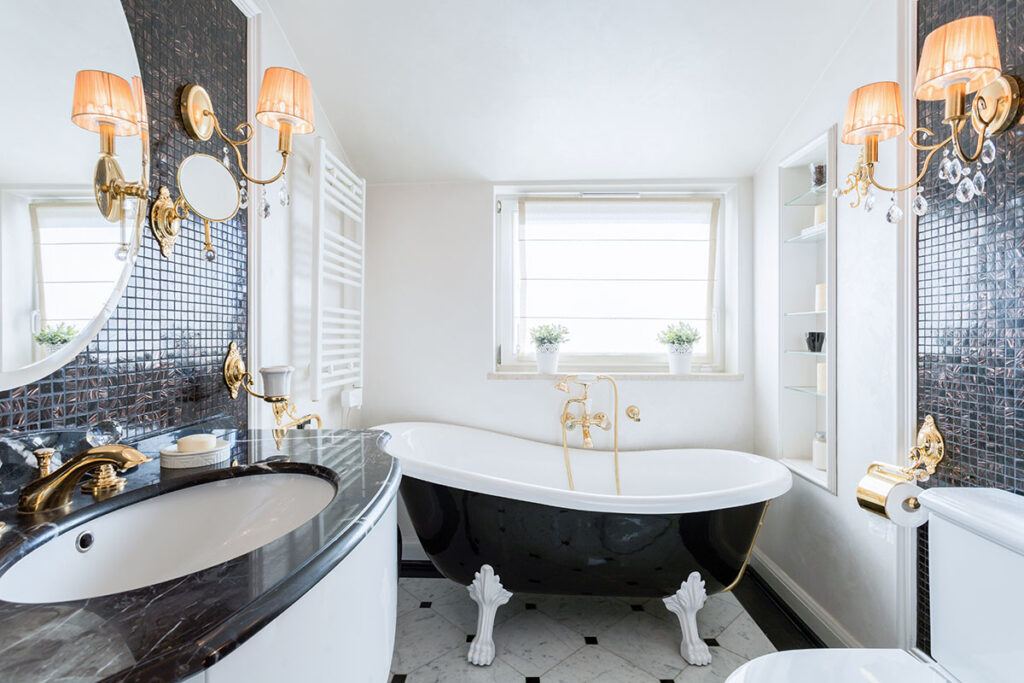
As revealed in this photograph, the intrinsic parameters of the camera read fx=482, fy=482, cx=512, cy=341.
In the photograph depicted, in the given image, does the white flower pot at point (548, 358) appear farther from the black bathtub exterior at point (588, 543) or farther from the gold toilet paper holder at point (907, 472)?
the gold toilet paper holder at point (907, 472)

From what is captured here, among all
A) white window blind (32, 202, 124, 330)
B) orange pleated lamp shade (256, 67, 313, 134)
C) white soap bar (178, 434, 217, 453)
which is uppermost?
orange pleated lamp shade (256, 67, 313, 134)

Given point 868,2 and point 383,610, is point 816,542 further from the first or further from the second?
point 868,2

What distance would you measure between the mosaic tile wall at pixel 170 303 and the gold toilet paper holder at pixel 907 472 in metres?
1.92

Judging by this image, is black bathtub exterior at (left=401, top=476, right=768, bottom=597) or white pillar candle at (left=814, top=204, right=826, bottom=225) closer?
black bathtub exterior at (left=401, top=476, right=768, bottom=597)

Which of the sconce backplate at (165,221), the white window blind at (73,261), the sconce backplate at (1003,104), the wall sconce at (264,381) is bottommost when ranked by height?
the wall sconce at (264,381)

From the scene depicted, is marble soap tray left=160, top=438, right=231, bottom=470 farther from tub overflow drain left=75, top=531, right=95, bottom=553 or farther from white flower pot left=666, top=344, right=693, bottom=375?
white flower pot left=666, top=344, right=693, bottom=375

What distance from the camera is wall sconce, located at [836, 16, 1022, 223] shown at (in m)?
1.03

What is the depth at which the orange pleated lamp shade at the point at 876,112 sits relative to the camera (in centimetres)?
126

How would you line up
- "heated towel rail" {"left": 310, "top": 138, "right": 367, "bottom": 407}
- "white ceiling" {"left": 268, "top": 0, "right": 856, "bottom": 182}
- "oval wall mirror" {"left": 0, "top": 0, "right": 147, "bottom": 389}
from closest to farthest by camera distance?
"oval wall mirror" {"left": 0, "top": 0, "right": 147, "bottom": 389} < "white ceiling" {"left": 268, "top": 0, "right": 856, "bottom": 182} < "heated towel rail" {"left": 310, "top": 138, "right": 367, "bottom": 407}

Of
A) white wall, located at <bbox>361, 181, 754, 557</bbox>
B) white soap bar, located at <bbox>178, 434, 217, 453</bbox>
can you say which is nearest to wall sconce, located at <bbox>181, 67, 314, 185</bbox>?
white soap bar, located at <bbox>178, 434, 217, 453</bbox>

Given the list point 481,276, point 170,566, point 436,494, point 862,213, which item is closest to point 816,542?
point 862,213

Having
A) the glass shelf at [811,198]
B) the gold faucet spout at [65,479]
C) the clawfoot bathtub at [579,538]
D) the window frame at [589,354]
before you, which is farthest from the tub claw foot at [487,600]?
the glass shelf at [811,198]

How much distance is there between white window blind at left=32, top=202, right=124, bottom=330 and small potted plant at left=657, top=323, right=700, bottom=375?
234 cm

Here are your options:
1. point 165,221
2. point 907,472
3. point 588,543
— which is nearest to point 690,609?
point 588,543
